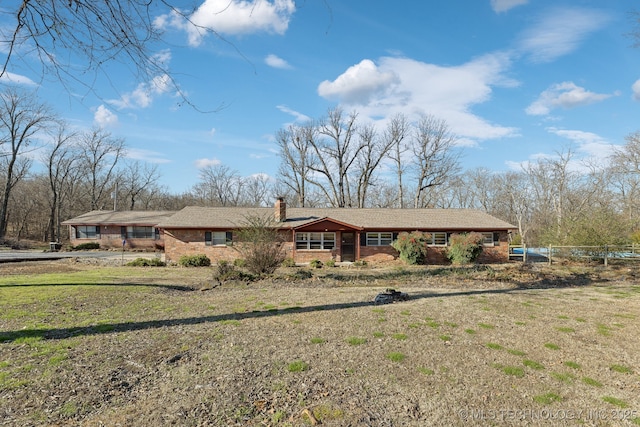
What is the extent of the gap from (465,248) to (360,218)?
733 centimetres

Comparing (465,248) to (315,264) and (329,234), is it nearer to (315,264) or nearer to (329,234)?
(329,234)

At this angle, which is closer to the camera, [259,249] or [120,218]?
[259,249]

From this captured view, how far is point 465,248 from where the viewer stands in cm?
2234

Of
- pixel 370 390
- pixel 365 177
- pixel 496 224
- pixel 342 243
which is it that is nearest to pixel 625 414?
pixel 370 390

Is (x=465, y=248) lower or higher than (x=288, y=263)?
higher

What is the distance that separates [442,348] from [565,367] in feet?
5.71

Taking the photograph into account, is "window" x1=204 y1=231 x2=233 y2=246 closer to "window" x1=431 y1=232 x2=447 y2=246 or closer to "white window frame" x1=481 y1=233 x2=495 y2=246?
"window" x1=431 y1=232 x2=447 y2=246

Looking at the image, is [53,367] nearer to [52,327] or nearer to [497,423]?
[52,327]

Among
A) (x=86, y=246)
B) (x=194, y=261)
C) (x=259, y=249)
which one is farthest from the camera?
(x=86, y=246)

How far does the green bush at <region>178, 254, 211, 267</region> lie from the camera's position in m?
21.0

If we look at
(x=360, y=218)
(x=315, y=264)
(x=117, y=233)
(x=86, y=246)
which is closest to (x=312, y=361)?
(x=315, y=264)

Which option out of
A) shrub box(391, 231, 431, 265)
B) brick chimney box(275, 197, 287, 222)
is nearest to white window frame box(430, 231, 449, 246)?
shrub box(391, 231, 431, 265)

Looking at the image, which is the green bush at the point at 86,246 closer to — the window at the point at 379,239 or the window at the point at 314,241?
the window at the point at 314,241

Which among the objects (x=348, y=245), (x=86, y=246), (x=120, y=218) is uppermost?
(x=120, y=218)
